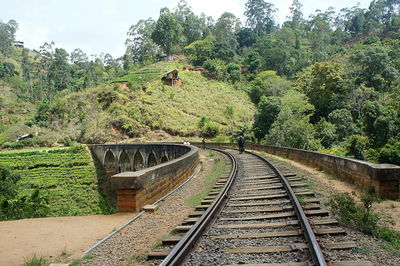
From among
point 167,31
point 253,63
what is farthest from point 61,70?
point 253,63

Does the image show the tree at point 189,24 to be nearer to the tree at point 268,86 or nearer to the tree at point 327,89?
the tree at point 268,86

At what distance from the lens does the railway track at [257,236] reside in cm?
362

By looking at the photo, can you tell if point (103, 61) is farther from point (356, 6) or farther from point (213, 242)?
point (213, 242)

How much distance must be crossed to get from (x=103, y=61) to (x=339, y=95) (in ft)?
289

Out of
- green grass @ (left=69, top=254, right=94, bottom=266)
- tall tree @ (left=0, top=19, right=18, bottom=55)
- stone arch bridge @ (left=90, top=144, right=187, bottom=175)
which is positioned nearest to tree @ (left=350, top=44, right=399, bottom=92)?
stone arch bridge @ (left=90, top=144, right=187, bottom=175)

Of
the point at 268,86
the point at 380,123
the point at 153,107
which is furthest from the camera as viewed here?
the point at 268,86

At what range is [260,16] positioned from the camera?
106 metres

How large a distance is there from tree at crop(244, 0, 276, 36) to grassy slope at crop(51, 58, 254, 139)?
169ft

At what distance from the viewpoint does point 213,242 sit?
430 cm

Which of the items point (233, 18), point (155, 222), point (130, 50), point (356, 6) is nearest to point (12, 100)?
point (130, 50)

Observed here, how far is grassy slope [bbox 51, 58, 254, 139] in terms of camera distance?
49.2 m

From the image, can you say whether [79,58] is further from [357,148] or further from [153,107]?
[357,148]

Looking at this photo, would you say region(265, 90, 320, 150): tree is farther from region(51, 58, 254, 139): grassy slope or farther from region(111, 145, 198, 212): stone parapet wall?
region(51, 58, 254, 139): grassy slope

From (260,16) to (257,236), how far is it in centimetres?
11236
